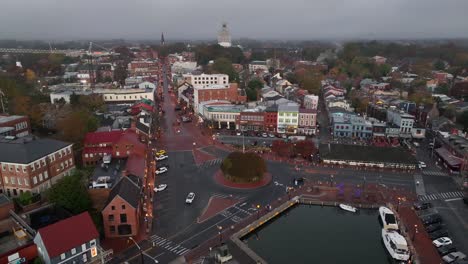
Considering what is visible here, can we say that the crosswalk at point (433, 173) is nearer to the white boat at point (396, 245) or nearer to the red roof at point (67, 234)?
the white boat at point (396, 245)

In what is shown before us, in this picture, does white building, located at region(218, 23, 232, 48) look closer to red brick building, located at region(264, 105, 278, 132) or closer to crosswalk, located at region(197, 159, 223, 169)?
red brick building, located at region(264, 105, 278, 132)

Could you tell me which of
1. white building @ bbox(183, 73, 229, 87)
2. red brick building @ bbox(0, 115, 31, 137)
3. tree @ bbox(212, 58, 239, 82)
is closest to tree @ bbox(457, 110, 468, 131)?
white building @ bbox(183, 73, 229, 87)

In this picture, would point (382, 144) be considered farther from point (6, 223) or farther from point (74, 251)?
point (6, 223)

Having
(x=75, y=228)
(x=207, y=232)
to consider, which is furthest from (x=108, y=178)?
(x=207, y=232)

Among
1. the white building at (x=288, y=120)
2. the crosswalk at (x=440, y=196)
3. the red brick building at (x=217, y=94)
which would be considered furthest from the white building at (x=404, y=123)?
the red brick building at (x=217, y=94)

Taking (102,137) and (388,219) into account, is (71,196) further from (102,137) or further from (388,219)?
(388,219)

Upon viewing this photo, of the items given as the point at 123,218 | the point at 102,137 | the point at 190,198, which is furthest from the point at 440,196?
the point at 102,137
